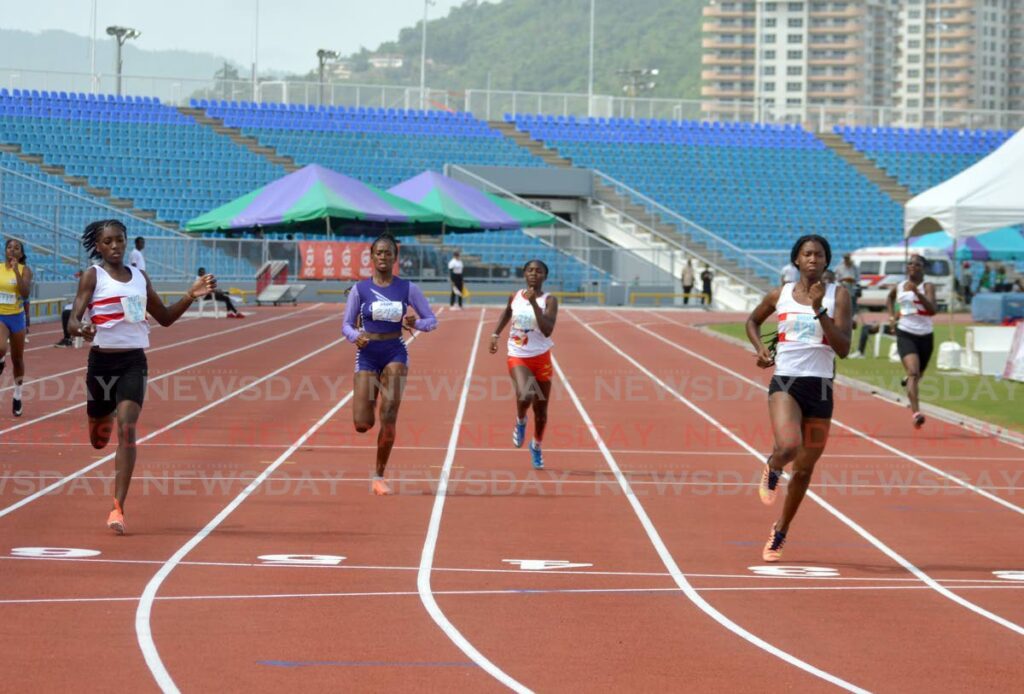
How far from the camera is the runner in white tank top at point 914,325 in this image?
53.1ft

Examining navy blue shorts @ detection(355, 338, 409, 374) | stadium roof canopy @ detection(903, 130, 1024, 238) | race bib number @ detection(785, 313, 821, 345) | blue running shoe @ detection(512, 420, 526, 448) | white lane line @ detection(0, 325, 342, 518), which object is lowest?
white lane line @ detection(0, 325, 342, 518)

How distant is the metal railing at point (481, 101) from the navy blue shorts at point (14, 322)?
39446mm

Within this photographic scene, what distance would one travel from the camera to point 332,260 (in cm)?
4378

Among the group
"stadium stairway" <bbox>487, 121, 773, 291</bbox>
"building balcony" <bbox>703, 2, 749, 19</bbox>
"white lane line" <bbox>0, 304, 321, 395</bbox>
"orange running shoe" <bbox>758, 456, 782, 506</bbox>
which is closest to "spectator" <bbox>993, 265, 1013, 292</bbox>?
"stadium stairway" <bbox>487, 121, 773, 291</bbox>

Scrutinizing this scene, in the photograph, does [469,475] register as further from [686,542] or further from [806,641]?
[806,641]

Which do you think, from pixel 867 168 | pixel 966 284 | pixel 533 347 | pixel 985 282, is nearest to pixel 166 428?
pixel 533 347

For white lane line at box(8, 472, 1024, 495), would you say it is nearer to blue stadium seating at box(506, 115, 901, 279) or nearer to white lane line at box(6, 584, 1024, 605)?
white lane line at box(6, 584, 1024, 605)

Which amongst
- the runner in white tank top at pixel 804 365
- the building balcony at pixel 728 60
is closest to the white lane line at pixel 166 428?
the runner in white tank top at pixel 804 365

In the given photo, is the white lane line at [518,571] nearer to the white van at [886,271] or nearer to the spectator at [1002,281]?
the white van at [886,271]

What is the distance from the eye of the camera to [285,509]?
1080 cm

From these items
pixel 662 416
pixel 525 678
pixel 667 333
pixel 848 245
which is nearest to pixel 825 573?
pixel 525 678

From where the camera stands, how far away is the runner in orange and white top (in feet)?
43.5

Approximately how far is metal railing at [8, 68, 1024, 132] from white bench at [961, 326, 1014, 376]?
33.0m

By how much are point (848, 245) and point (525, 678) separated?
49.3 m
